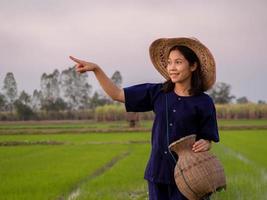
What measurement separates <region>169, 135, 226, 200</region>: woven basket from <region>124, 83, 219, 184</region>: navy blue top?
114mm

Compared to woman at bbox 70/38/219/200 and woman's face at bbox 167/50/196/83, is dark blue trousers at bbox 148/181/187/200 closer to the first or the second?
woman at bbox 70/38/219/200

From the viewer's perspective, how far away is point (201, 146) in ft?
8.69

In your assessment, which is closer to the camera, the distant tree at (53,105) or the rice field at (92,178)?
the rice field at (92,178)

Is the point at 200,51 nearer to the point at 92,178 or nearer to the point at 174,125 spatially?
the point at 174,125

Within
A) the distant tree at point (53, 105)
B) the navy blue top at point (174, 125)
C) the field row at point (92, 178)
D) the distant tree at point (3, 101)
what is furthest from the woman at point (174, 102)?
the distant tree at point (53, 105)

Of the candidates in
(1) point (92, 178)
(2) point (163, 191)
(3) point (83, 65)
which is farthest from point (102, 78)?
(1) point (92, 178)

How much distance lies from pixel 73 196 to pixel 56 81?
53.9 m

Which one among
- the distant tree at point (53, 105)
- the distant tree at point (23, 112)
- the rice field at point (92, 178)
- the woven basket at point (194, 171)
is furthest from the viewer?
the distant tree at point (53, 105)

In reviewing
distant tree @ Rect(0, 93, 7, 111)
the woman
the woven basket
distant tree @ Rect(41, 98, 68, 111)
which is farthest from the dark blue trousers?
distant tree @ Rect(41, 98, 68, 111)

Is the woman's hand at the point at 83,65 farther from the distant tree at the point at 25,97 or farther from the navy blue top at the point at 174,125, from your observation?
the distant tree at the point at 25,97

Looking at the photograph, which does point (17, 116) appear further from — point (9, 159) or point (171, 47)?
point (171, 47)

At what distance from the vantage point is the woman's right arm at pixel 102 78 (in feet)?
9.06

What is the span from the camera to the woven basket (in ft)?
8.30

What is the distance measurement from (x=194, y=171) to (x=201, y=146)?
169mm
